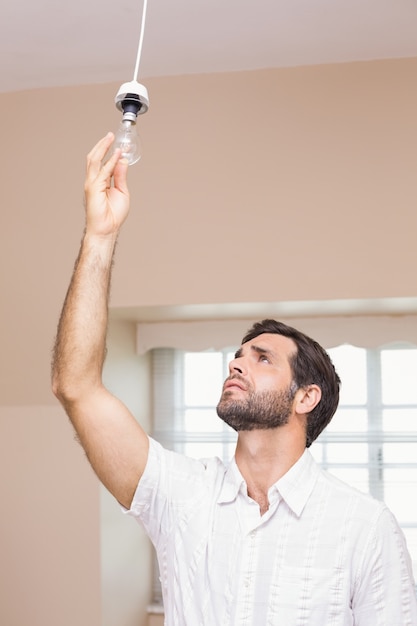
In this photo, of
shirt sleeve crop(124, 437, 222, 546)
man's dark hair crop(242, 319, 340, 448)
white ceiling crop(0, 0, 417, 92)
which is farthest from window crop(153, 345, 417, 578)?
shirt sleeve crop(124, 437, 222, 546)

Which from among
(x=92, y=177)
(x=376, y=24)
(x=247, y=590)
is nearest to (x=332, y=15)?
(x=376, y=24)

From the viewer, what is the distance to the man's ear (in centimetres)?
164

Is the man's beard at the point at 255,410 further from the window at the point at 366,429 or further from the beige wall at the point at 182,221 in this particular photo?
the window at the point at 366,429

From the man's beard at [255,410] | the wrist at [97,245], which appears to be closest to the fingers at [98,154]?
the wrist at [97,245]

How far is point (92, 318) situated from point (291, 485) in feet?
1.67

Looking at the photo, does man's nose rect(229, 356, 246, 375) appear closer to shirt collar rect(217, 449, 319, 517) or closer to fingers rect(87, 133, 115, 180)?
shirt collar rect(217, 449, 319, 517)

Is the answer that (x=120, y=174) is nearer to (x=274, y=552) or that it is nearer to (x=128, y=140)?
(x=128, y=140)

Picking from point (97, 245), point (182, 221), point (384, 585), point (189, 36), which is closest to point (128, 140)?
point (97, 245)

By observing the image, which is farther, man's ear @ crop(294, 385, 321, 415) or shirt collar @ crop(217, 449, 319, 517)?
man's ear @ crop(294, 385, 321, 415)

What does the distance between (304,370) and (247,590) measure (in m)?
0.47

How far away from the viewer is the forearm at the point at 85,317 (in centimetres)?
130

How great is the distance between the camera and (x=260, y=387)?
A: 1.59 meters

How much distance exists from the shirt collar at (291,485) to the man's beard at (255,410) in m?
0.09

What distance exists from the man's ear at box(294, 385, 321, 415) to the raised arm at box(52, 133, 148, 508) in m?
0.41
